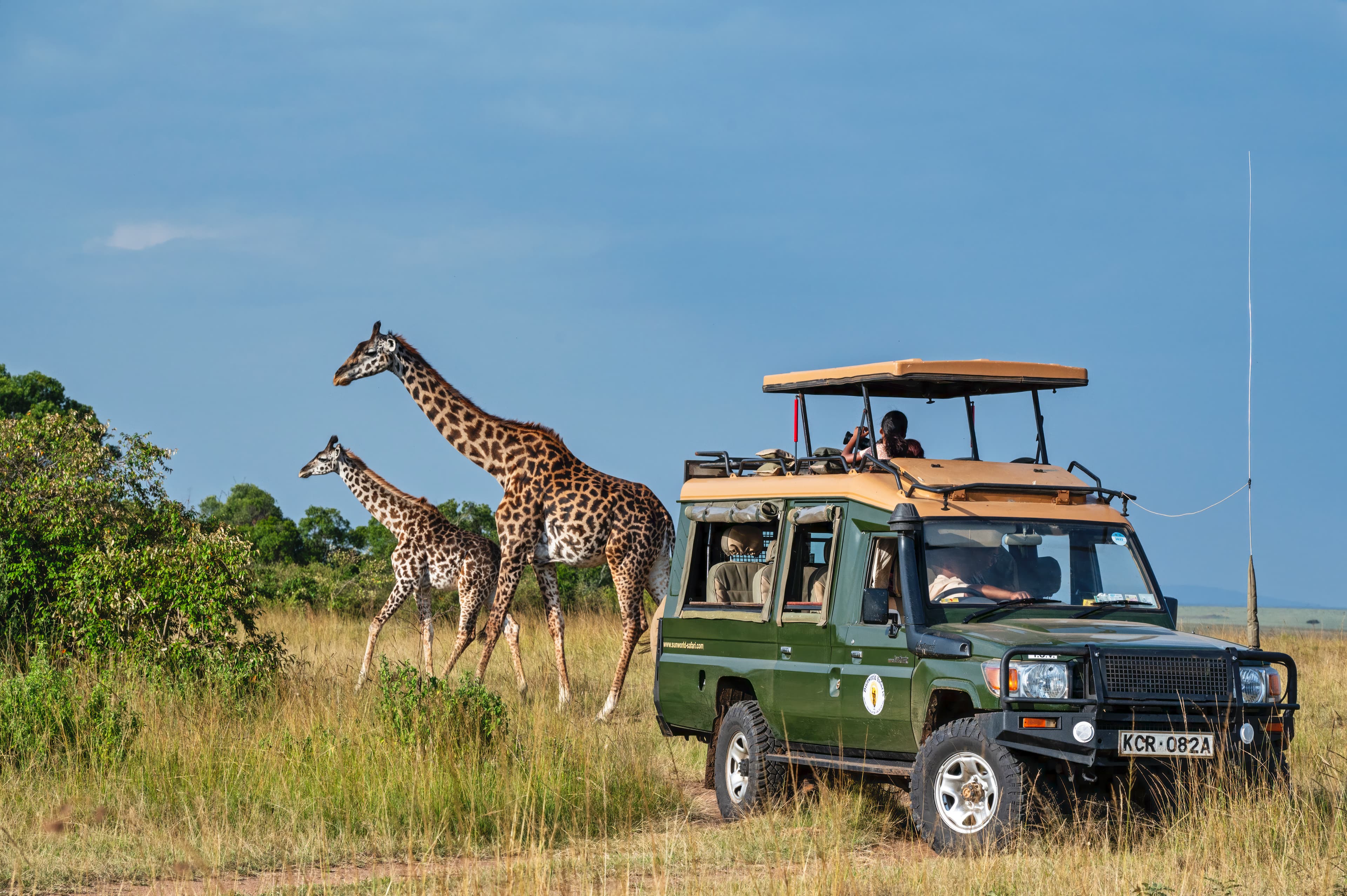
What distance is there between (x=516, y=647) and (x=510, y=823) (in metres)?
7.14

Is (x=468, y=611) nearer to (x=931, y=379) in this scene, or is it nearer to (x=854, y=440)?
(x=854, y=440)

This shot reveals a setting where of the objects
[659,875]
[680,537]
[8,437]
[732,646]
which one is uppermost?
[8,437]

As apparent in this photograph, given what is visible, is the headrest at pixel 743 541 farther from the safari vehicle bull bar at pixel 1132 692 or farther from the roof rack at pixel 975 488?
the safari vehicle bull bar at pixel 1132 692

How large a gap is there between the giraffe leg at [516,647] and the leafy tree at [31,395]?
67.2 feet

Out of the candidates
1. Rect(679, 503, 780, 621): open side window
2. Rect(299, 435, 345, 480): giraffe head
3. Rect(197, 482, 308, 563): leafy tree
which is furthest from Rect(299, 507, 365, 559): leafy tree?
Rect(679, 503, 780, 621): open side window

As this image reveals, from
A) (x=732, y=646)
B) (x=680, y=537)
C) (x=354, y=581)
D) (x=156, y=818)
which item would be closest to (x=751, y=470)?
(x=680, y=537)

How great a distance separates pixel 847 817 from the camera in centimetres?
881

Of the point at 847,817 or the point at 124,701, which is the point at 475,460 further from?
the point at 847,817

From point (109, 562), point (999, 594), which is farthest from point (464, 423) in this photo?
point (999, 594)

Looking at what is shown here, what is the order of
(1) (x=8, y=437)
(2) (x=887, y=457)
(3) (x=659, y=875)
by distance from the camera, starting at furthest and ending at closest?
(1) (x=8, y=437) → (2) (x=887, y=457) → (3) (x=659, y=875)

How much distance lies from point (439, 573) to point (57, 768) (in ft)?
24.5

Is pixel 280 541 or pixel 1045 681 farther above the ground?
pixel 280 541

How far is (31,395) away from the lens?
35.6 meters

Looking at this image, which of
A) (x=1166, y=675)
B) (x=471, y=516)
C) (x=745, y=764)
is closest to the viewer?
(x=1166, y=675)
